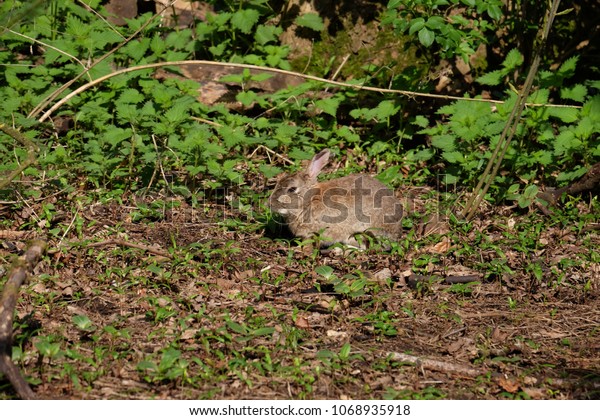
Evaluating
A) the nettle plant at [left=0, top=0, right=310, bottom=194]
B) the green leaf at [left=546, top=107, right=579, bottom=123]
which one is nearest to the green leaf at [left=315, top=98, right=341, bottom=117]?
the nettle plant at [left=0, top=0, right=310, bottom=194]

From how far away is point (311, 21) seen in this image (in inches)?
361

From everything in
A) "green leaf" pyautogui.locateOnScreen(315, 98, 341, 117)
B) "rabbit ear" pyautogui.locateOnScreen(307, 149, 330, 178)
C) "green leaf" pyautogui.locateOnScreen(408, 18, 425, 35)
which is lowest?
"rabbit ear" pyautogui.locateOnScreen(307, 149, 330, 178)

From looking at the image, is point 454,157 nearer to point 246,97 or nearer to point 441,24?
point 441,24

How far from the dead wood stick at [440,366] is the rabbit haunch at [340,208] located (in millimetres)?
2078

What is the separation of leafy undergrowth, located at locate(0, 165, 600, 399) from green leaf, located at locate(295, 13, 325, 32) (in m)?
2.64

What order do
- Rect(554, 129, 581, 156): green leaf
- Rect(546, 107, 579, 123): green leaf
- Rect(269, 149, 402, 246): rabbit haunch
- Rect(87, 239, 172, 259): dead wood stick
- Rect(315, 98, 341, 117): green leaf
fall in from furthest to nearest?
Rect(315, 98, 341, 117): green leaf
Rect(546, 107, 579, 123): green leaf
Rect(554, 129, 581, 156): green leaf
Rect(269, 149, 402, 246): rabbit haunch
Rect(87, 239, 172, 259): dead wood stick

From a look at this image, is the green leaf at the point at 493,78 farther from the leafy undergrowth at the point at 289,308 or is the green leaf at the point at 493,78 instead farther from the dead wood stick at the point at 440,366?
the dead wood stick at the point at 440,366

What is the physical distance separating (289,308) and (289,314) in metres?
0.12

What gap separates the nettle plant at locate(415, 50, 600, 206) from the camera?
7.50 metres

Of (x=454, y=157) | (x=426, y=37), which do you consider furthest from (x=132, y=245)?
(x=426, y=37)

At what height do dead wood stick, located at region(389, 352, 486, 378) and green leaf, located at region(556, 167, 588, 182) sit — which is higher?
green leaf, located at region(556, 167, 588, 182)

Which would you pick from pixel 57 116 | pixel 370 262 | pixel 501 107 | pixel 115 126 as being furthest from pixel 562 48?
pixel 57 116

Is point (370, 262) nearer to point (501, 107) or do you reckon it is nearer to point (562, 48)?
point (501, 107)

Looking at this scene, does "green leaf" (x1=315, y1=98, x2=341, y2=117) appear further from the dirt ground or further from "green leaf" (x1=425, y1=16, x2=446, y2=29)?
the dirt ground
